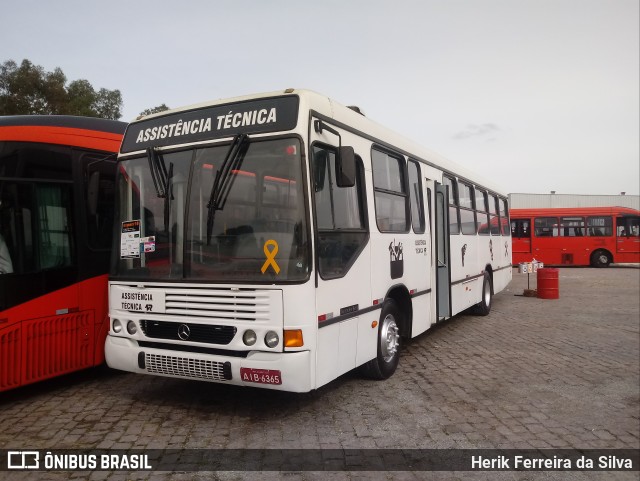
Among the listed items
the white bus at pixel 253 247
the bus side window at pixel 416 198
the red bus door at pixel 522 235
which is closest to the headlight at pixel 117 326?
the white bus at pixel 253 247

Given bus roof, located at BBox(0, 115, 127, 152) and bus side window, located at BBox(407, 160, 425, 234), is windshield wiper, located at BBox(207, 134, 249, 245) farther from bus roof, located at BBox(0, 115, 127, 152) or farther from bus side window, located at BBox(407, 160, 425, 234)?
bus side window, located at BBox(407, 160, 425, 234)

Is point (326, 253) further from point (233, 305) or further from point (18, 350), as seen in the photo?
point (18, 350)

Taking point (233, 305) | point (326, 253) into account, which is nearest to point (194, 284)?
point (233, 305)

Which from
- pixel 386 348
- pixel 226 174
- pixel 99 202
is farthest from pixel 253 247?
pixel 99 202

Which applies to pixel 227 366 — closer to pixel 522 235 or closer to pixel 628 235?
pixel 522 235

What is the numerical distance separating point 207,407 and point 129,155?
109 inches

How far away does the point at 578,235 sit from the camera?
27.2 metres

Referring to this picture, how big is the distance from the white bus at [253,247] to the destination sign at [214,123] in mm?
14

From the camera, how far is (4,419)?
5.09 metres

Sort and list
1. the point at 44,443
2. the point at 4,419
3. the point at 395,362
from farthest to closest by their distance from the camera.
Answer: the point at 395,362
the point at 4,419
the point at 44,443

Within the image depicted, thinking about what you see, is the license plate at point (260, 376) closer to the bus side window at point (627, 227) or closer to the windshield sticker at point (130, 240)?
the windshield sticker at point (130, 240)

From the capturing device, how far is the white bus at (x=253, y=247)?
449 centimetres

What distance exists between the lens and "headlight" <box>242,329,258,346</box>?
4512mm

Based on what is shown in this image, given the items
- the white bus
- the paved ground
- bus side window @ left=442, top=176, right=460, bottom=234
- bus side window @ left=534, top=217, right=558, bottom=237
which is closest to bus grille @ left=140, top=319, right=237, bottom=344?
the white bus
